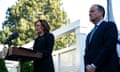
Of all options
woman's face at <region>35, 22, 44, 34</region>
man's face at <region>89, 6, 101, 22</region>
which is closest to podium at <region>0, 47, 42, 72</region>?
woman's face at <region>35, 22, 44, 34</region>

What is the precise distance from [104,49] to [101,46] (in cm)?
7

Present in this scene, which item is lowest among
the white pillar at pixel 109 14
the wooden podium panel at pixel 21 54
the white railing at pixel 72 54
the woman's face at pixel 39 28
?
the white railing at pixel 72 54

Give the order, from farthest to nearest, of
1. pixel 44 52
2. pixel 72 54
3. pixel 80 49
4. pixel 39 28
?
pixel 72 54 < pixel 80 49 < pixel 39 28 < pixel 44 52

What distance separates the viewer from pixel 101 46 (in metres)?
3.01

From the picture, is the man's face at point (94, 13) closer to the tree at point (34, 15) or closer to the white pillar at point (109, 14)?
the white pillar at point (109, 14)

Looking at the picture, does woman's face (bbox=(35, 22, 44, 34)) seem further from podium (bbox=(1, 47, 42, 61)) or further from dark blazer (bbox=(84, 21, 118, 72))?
dark blazer (bbox=(84, 21, 118, 72))

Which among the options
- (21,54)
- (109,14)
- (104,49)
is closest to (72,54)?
(109,14)

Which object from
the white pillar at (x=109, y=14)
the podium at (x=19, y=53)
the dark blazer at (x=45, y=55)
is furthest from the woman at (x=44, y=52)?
the white pillar at (x=109, y=14)

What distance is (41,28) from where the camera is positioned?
3.76m

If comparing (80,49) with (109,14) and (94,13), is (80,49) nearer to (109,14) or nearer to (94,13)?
(109,14)

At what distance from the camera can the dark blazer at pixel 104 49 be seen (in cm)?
293

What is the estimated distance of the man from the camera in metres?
2.93

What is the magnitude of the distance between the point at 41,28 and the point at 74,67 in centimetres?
268

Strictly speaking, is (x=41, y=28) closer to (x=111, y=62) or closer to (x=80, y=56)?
(x=111, y=62)
